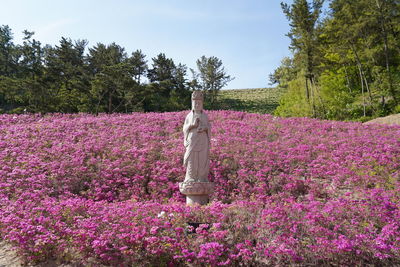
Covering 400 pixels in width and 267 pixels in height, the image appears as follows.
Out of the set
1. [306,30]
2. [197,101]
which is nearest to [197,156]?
[197,101]

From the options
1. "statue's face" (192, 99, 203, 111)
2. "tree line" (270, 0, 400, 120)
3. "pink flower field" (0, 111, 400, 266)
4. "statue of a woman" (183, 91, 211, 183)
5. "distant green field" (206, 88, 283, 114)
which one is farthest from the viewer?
"distant green field" (206, 88, 283, 114)

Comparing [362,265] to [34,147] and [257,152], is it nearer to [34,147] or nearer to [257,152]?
[257,152]

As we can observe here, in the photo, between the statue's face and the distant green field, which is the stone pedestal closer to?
the statue's face

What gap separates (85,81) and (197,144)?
3382cm

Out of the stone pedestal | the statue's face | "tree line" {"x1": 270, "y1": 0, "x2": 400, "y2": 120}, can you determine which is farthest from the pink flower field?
"tree line" {"x1": 270, "y1": 0, "x2": 400, "y2": 120}

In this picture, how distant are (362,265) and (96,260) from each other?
443 cm

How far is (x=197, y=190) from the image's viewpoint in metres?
7.77

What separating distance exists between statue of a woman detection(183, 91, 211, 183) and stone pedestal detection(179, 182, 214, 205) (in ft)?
0.54

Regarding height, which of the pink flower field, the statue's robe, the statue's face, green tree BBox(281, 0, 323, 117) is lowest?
the pink flower field

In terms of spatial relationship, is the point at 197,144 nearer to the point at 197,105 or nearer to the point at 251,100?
the point at 197,105

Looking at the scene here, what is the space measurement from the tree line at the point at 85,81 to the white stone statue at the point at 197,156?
2613cm

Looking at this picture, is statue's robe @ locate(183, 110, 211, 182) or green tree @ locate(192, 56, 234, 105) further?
green tree @ locate(192, 56, 234, 105)

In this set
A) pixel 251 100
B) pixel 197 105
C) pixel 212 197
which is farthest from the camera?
pixel 251 100

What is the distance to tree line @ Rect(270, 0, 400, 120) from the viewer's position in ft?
89.6
